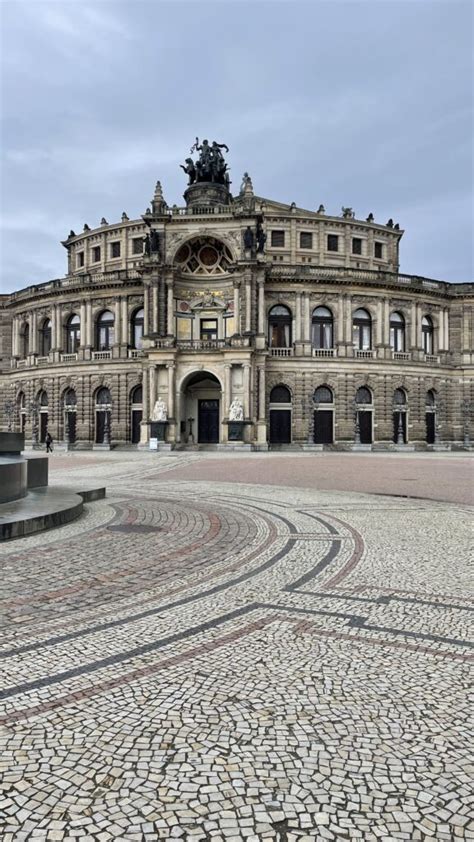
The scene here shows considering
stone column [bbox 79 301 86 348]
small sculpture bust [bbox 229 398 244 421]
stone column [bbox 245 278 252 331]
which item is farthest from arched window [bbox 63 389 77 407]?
stone column [bbox 245 278 252 331]

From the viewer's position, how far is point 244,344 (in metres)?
41.7

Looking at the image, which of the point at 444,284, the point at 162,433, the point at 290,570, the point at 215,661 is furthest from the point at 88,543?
the point at 444,284

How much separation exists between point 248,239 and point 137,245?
16247 mm

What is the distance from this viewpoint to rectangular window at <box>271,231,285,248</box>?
174 ft

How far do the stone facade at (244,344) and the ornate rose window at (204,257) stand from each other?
13 centimetres

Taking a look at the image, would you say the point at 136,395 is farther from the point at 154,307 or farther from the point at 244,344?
the point at 244,344

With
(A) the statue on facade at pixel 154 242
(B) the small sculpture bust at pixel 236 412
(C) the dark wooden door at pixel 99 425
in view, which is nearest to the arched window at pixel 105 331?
(C) the dark wooden door at pixel 99 425

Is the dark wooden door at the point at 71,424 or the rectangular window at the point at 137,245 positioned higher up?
the rectangular window at the point at 137,245

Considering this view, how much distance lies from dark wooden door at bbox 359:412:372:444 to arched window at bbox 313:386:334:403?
3086 millimetres

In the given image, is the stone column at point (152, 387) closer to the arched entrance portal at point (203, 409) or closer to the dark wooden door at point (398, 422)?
the arched entrance portal at point (203, 409)

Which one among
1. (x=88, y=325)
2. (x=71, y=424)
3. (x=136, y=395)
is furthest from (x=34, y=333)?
(x=136, y=395)

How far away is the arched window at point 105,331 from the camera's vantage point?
49.1m

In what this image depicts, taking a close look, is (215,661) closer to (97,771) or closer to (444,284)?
(97,771)

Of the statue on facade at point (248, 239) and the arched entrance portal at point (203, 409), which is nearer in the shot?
the statue on facade at point (248, 239)
